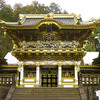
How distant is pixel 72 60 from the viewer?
16672 millimetres

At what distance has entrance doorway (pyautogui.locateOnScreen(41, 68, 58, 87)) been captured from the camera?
57.2 feet

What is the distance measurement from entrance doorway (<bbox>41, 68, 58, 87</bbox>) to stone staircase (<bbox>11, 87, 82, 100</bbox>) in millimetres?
3472

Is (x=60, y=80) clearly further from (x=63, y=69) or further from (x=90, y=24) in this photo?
(x=90, y=24)

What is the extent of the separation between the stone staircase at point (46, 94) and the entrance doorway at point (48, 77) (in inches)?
137

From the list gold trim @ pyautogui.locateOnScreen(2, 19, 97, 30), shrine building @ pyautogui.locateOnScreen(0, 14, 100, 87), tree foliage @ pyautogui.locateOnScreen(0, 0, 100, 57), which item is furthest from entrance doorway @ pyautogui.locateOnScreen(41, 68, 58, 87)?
tree foliage @ pyautogui.locateOnScreen(0, 0, 100, 57)

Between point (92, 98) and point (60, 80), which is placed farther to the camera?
point (60, 80)

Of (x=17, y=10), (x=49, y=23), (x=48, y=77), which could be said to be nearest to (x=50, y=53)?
(x=49, y=23)

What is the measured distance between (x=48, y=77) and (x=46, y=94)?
4379mm

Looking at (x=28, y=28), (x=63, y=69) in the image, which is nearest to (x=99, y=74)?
(x=63, y=69)

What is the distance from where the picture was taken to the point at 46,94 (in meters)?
13.2

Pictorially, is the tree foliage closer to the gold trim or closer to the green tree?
the green tree

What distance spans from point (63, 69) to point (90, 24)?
5.52 meters

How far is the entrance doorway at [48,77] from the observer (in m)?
17.4

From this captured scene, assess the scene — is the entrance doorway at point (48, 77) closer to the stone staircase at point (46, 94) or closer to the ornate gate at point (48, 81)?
the ornate gate at point (48, 81)
